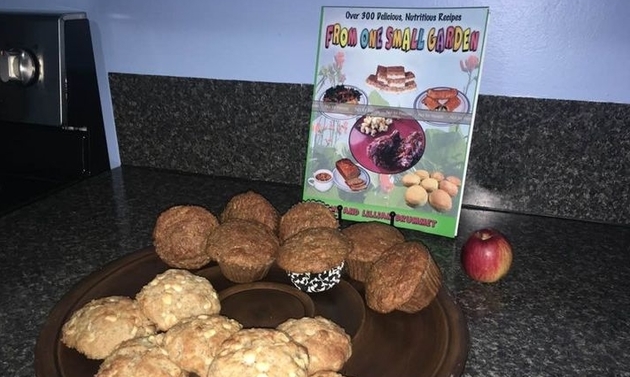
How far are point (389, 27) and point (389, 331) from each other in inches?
26.7

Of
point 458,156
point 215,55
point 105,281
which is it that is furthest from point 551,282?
point 215,55

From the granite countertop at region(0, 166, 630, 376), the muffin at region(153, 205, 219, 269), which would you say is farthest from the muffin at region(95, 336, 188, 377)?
the muffin at region(153, 205, 219, 269)

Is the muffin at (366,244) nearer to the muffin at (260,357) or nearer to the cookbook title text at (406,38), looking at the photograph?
the muffin at (260,357)

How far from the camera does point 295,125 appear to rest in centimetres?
140

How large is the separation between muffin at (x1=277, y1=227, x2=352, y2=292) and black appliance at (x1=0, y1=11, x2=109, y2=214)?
766mm

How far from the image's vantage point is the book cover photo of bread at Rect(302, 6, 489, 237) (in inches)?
46.3

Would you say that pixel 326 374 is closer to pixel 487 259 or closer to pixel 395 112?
pixel 487 259

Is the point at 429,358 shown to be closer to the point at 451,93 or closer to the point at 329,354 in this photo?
the point at 329,354

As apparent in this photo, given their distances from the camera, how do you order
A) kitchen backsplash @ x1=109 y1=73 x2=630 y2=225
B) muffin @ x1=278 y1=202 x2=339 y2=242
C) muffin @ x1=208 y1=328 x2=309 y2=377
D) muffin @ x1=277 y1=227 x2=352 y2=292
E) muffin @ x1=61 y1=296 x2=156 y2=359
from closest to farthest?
muffin @ x1=208 y1=328 x2=309 y2=377 → muffin @ x1=61 y1=296 x2=156 y2=359 → muffin @ x1=277 y1=227 x2=352 y2=292 → muffin @ x1=278 y1=202 x2=339 y2=242 → kitchen backsplash @ x1=109 y1=73 x2=630 y2=225

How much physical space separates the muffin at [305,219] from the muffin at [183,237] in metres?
0.14

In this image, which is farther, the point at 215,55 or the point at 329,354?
the point at 215,55

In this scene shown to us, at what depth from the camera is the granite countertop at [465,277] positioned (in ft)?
2.86

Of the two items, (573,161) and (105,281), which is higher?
(573,161)

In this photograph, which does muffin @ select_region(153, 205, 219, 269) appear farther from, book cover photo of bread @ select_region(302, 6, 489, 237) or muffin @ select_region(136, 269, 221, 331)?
book cover photo of bread @ select_region(302, 6, 489, 237)
